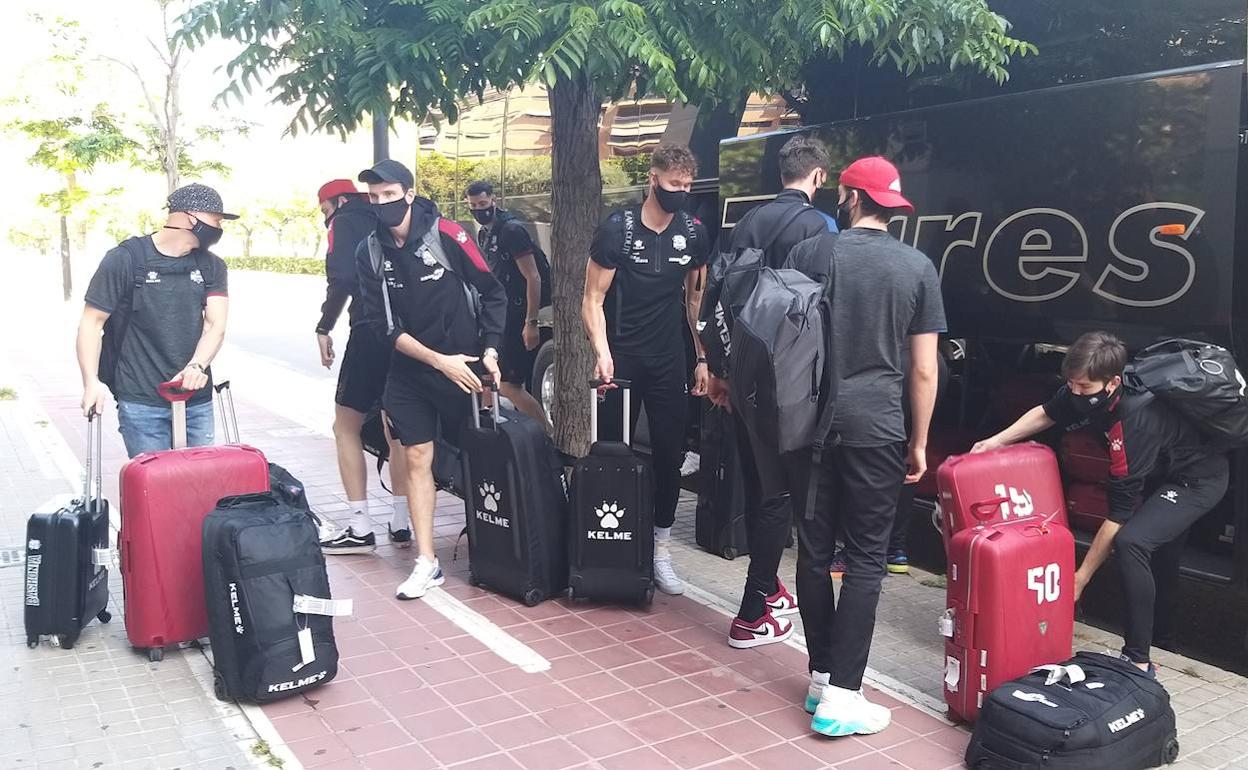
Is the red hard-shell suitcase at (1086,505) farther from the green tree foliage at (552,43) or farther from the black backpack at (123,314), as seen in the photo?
the black backpack at (123,314)

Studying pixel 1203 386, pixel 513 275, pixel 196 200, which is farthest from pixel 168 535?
pixel 513 275

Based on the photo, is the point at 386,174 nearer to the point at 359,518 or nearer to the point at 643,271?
the point at 643,271

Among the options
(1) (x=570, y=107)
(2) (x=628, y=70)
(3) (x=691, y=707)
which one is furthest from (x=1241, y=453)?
(1) (x=570, y=107)

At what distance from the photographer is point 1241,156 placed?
164 inches

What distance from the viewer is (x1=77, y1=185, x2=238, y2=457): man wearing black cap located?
4.73m

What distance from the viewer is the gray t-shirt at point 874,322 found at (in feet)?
12.0

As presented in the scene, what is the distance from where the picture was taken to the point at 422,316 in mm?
5074

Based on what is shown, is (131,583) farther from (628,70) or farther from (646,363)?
(628,70)

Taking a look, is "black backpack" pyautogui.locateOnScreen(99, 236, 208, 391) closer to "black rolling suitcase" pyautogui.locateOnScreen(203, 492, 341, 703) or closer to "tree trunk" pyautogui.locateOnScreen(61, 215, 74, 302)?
"black rolling suitcase" pyautogui.locateOnScreen(203, 492, 341, 703)

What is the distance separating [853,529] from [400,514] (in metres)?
3.20

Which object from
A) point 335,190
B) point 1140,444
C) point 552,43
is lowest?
point 1140,444

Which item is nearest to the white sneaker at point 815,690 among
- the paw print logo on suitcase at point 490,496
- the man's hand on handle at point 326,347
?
the paw print logo on suitcase at point 490,496

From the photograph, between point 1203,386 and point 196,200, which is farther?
point 196,200

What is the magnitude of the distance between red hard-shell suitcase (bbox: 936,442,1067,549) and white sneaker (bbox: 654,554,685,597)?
5.51 feet
